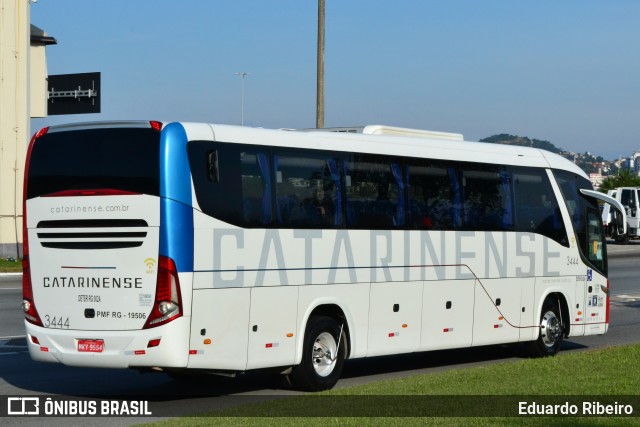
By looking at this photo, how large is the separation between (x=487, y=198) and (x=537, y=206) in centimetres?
137

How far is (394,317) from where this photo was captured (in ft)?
48.7

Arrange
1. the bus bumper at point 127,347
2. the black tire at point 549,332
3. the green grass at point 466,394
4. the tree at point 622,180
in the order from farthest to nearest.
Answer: the tree at point 622,180, the black tire at point 549,332, the bus bumper at point 127,347, the green grass at point 466,394

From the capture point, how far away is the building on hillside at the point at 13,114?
132 ft

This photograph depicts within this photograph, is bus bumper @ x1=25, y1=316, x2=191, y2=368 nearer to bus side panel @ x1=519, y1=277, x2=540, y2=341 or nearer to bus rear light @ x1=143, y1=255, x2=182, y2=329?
bus rear light @ x1=143, y1=255, x2=182, y2=329

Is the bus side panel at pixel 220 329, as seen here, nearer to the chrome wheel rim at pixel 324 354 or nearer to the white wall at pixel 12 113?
the chrome wheel rim at pixel 324 354

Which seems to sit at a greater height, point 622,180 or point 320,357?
point 622,180

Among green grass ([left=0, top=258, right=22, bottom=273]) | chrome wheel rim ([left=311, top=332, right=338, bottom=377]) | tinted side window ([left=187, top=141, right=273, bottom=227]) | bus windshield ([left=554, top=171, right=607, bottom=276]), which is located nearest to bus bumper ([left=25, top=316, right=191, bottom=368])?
tinted side window ([left=187, top=141, right=273, bottom=227])

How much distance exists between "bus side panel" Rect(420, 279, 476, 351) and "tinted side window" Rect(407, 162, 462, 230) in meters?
0.79

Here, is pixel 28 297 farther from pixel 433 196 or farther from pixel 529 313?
pixel 529 313

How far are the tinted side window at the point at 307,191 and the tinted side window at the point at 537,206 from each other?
4.01m

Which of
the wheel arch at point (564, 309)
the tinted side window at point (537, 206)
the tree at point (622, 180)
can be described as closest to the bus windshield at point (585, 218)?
the tinted side window at point (537, 206)

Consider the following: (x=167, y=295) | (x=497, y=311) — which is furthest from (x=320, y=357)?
(x=497, y=311)

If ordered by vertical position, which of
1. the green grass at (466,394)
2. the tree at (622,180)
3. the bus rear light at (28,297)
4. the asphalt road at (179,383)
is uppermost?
the tree at (622,180)

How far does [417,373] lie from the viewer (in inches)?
614
